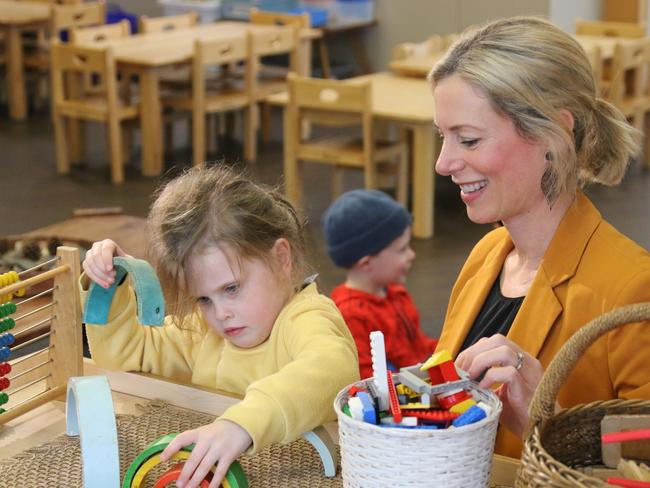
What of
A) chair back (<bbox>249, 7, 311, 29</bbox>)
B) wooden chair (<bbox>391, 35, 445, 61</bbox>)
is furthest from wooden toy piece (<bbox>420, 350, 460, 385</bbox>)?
chair back (<bbox>249, 7, 311, 29</bbox>)

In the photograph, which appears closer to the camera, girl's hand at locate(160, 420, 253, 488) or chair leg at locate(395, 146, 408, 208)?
girl's hand at locate(160, 420, 253, 488)

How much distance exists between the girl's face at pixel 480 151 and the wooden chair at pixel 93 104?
16.5 ft

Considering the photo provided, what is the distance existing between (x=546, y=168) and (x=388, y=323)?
163 cm

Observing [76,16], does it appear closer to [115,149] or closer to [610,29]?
[115,149]

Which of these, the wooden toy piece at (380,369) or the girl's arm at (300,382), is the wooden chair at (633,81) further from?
the wooden toy piece at (380,369)

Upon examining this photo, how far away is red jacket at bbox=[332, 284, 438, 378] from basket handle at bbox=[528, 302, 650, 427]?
1.98 meters

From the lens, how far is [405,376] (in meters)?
1.17

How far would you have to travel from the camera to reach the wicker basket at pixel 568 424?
100 cm

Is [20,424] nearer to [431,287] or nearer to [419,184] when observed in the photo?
[431,287]

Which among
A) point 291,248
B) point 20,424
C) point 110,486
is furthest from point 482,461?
point 20,424

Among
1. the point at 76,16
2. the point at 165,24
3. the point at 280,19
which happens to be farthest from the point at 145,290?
the point at 76,16

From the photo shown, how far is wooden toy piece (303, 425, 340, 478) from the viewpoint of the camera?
1.33 m

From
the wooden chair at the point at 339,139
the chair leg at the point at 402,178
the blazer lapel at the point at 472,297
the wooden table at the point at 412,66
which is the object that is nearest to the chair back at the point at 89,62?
the wooden chair at the point at 339,139

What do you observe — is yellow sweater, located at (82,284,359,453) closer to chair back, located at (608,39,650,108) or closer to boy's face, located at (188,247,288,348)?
boy's face, located at (188,247,288,348)
